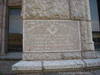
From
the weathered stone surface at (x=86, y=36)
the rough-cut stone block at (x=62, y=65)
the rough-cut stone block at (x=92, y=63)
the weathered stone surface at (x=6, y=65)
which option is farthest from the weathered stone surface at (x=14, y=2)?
the rough-cut stone block at (x=92, y=63)

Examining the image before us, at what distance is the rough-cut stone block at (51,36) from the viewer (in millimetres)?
2125

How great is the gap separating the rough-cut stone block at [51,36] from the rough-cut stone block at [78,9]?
0.15 metres

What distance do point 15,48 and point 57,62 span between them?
5.09m

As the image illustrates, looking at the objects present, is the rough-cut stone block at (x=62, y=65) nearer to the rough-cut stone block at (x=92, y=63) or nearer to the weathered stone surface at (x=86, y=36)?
the rough-cut stone block at (x=92, y=63)

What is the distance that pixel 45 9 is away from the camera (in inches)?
88.4

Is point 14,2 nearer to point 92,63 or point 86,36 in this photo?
point 86,36

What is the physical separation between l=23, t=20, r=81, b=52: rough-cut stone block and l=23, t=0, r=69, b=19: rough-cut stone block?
0.32 feet

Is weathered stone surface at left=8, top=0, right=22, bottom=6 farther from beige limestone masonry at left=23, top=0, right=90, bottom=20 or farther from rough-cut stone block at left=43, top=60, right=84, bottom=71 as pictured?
rough-cut stone block at left=43, top=60, right=84, bottom=71

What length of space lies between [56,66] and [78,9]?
1159 mm

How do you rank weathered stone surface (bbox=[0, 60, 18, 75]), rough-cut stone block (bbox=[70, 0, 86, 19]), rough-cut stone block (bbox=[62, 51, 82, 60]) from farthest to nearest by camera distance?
weathered stone surface (bbox=[0, 60, 18, 75]) → rough-cut stone block (bbox=[70, 0, 86, 19]) → rough-cut stone block (bbox=[62, 51, 82, 60])

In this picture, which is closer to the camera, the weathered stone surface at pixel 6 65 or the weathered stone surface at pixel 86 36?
the weathered stone surface at pixel 86 36

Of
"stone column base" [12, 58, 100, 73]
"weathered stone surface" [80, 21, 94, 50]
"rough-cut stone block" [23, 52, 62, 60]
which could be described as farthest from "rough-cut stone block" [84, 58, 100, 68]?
"rough-cut stone block" [23, 52, 62, 60]

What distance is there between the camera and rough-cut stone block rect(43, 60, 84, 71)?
1.94 meters

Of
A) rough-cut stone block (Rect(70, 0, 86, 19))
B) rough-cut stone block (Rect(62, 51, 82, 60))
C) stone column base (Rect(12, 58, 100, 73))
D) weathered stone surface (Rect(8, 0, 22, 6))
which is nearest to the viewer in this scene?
stone column base (Rect(12, 58, 100, 73))
